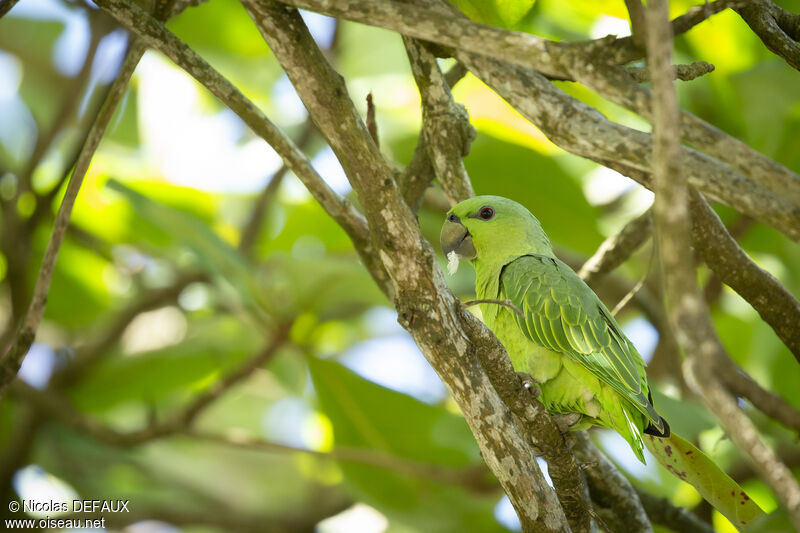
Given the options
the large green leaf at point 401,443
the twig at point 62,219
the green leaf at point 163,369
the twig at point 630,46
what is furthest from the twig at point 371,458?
the twig at point 630,46

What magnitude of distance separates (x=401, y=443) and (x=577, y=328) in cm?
110

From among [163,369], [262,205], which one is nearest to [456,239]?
[262,205]

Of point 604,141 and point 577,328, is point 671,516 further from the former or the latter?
point 604,141

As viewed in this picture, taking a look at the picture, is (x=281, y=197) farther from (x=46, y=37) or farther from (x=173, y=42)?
(x=173, y=42)

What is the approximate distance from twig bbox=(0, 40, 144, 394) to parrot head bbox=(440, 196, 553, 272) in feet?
3.45

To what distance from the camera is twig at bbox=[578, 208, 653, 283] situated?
2439 millimetres

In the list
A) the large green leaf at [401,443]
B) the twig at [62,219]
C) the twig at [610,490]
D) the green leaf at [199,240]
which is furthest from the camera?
the large green leaf at [401,443]

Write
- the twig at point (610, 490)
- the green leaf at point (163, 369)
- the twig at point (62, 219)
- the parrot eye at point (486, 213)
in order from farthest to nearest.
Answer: the green leaf at point (163, 369), the parrot eye at point (486, 213), the twig at point (610, 490), the twig at point (62, 219)

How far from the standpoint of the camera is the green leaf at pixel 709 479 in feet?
6.18

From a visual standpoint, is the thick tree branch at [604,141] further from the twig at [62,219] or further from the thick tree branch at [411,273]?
the twig at [62,219]

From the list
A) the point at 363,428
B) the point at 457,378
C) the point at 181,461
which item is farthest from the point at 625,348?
the point at 181,461

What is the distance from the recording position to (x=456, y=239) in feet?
8.14

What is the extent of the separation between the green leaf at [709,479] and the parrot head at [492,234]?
2.56 ft

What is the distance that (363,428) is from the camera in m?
2.89
